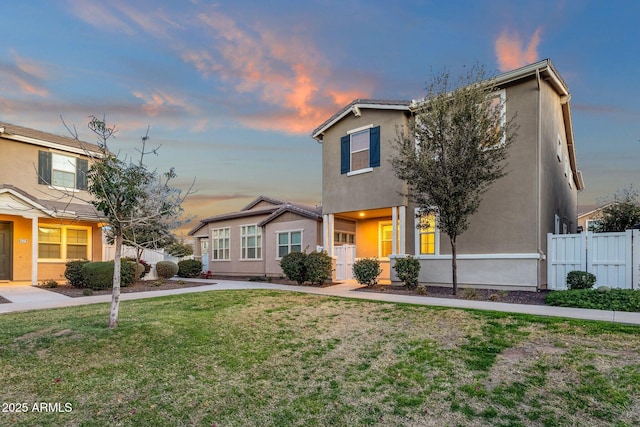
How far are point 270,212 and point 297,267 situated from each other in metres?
5.92

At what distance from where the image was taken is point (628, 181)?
16.4 meters

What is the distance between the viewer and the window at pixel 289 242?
17.5 m

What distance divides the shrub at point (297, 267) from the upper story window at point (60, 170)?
397 inches

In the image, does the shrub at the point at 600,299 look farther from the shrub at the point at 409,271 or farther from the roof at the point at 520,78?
the roof at the point at 520,78

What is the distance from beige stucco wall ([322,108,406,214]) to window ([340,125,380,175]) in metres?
0.20

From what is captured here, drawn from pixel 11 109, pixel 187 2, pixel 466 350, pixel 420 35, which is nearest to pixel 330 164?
pixel 420 35

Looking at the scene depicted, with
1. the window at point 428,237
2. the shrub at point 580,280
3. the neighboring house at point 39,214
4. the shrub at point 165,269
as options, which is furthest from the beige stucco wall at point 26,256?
the shrub at point 580,280

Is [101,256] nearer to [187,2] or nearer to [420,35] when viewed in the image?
[187,2]

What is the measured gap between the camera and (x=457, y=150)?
10102 mm

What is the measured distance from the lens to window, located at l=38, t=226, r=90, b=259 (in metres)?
15.6

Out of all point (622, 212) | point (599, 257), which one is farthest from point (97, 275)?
point (622, 212)

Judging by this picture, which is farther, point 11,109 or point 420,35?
point 11,109

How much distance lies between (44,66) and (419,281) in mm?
15680

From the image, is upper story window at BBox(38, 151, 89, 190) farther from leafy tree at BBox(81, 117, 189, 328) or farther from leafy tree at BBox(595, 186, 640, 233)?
leafy tree at BBox(595, 186, 640, 233)
